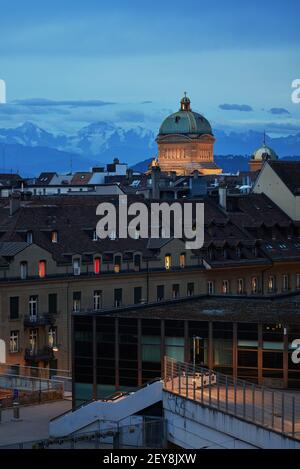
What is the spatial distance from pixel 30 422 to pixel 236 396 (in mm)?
11383

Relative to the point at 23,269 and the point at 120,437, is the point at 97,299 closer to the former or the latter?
the point at 23,269

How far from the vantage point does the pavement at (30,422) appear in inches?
2980

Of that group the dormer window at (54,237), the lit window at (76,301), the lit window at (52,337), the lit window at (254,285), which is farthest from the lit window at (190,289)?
the lit window at (52,337)

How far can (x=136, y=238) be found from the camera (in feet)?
375

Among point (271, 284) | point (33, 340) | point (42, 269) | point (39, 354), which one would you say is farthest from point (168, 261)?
point (39, 354)

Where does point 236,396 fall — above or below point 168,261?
below

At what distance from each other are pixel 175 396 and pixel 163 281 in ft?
130

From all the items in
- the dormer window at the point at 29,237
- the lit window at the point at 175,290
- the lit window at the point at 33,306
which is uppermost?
the dormer window at the point at 29,237

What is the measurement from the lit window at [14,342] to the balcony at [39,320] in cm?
85

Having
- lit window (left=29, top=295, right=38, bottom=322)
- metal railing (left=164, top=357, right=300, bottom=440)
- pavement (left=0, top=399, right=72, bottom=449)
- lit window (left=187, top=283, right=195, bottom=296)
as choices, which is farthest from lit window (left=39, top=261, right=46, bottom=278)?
metal railing (left=164, top=357, right=300, bottom=440)

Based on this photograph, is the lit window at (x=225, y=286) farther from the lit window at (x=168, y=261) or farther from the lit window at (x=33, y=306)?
the lit window at (x=33, y=306)

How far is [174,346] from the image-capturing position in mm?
78688
